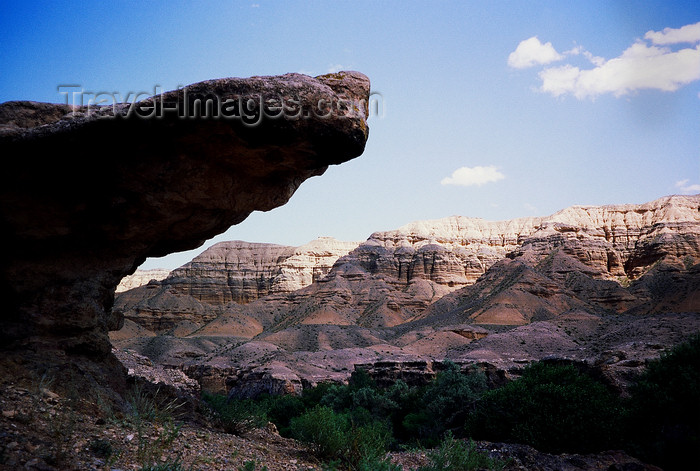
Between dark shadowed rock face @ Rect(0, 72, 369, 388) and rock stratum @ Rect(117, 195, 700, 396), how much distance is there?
16.0 meters

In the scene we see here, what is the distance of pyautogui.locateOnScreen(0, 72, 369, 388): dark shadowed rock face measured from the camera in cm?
798

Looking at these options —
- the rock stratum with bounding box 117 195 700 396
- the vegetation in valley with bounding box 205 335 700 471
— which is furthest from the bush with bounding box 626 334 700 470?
the rock stratum with bounding box 117 195 700 396

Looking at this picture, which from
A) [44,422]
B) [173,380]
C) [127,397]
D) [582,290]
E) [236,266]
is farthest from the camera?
[236,266]

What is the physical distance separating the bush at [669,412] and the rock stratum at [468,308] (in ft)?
21.4

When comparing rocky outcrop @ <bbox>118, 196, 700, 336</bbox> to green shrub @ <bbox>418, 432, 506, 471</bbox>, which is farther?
rocky outcrop @ <bbox>118, 196, 700, 336</bbox>

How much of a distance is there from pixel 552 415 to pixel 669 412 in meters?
2.45

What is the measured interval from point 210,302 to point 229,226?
117 metres

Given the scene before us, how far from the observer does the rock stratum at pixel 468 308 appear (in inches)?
1722

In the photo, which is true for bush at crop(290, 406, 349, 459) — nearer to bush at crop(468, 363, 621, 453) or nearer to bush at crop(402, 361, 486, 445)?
bush at crop(468, 363, 621, 453)

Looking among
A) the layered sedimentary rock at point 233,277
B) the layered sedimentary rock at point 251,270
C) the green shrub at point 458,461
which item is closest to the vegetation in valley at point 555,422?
the green shrub at point 458,461

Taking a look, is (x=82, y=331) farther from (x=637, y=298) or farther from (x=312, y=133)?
(x=637, y=298)

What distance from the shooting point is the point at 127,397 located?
9102 mm

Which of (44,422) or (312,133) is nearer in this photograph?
(44,422)

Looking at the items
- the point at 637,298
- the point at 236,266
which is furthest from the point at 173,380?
the point at 236,266
